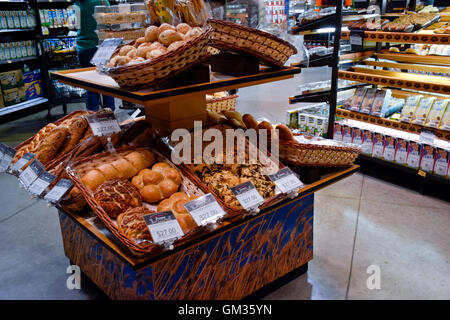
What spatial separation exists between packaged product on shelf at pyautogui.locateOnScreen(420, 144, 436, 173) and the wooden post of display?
2266 millimetres

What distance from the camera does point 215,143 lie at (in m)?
2.12

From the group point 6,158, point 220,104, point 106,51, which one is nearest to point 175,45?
point 106,51

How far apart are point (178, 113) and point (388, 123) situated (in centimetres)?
242

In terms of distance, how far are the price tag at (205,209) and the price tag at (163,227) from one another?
8 centimetres

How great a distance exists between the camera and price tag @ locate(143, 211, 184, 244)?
1560 millimetres

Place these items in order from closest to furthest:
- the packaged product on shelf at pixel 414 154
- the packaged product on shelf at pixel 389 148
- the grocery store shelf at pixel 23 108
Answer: the packaged product on shelf at pixel 414 154 < the packaged product on shelf at pixel 389 148 < the grocery store shelf at pixel 23 108

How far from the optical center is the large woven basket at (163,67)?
1.59 metres

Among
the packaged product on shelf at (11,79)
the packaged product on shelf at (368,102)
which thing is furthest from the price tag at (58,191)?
the packaged product on shelf at (11,79)

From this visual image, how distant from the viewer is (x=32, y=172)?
6.67 ft

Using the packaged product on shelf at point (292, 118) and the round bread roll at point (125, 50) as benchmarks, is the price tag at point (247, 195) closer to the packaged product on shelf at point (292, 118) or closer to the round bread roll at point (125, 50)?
the round bread roll at point (125, 50)

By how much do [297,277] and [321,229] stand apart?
0.67m

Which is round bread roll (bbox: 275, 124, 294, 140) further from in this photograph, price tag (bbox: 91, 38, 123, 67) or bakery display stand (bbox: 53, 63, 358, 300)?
price tag (bbox: 91, 38, 123, 67)
